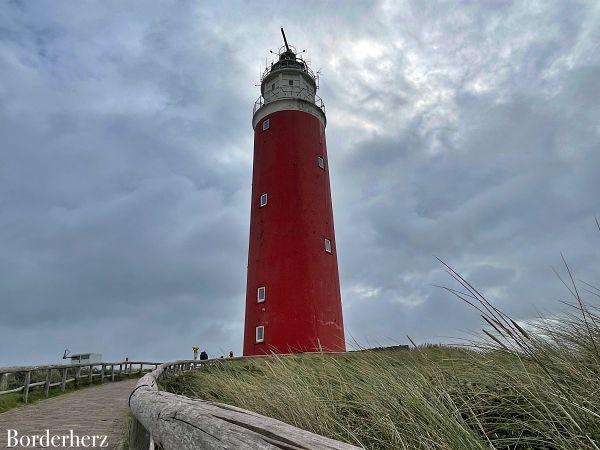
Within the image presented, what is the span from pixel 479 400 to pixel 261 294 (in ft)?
47.6

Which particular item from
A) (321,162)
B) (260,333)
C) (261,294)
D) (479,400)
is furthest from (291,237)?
(479,400)

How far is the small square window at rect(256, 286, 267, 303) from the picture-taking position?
16.8 metres

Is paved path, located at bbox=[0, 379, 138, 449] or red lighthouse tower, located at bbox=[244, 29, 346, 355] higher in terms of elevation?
red lighthouse tower, located at bbox=[244, 29, 346, 355]

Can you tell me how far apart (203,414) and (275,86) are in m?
20.9

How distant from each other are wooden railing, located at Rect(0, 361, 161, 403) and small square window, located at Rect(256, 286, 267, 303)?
4473mm

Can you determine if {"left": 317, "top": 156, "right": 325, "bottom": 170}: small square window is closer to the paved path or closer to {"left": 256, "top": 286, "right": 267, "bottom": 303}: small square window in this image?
{"left": 256, "top": 286, "right": 267, "bottom": 303}: small square window

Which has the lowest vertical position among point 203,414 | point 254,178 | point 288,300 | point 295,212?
point 203,414

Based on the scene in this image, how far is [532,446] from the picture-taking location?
2.23 m

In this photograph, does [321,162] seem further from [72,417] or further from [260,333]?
[72,417]

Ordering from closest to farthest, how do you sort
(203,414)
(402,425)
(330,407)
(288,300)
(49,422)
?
(203,414) < (402,425) < (330,407) < (49,422) < (288,300)

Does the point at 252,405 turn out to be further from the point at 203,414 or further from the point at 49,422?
the point at 49,422

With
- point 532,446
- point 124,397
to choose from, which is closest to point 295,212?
point 124,397

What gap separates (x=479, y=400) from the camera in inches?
108

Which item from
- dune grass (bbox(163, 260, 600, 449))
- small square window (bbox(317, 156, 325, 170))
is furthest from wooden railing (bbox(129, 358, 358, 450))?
small square window (bbox(317, 156, 325, 170))
